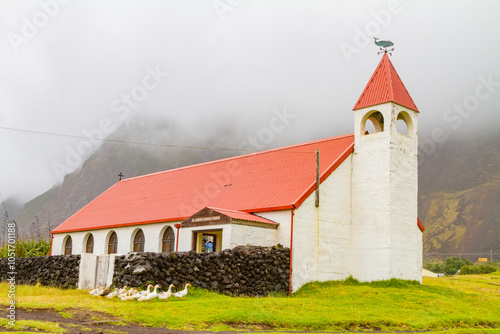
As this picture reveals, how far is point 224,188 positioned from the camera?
32250 millimetres

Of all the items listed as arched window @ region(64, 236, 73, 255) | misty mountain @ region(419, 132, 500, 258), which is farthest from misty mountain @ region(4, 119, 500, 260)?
arched window @ region(64, 236, 73, 255)

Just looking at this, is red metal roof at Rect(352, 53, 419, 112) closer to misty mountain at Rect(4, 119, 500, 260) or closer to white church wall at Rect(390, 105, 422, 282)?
white church wall at Rect(390, 105, 422, 282)

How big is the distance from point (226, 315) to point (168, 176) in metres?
24.4

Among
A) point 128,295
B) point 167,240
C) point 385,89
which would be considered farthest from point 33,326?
point 385,89

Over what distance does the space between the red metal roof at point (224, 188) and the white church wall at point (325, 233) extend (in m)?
0.65

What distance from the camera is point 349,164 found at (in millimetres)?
27812

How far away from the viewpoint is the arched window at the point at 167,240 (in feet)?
103

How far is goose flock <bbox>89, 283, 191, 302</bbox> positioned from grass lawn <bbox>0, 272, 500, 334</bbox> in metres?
0.25

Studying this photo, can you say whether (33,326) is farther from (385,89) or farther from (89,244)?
(89,244)

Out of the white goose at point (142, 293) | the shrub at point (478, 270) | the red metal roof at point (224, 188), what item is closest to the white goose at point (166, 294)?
the white goose at point (142, 293)

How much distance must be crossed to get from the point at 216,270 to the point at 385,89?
12.8 meters

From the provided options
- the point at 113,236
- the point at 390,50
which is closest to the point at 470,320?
the point at 390,50

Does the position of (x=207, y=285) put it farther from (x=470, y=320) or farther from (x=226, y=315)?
(x=470, y=320)

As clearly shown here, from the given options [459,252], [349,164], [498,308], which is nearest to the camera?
[498,308]
